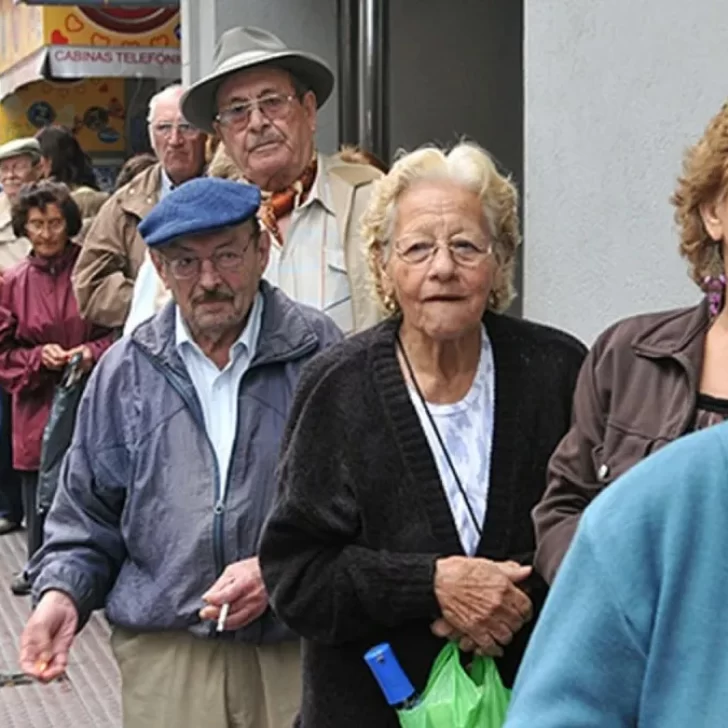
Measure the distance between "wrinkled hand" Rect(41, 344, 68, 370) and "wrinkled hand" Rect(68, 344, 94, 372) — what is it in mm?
45

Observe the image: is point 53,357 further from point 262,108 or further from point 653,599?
point 653,599

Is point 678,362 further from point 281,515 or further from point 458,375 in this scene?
point 281,515

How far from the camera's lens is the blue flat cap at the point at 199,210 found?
3.47 m

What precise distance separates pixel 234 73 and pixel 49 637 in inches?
64.8

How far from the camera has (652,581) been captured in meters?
1.53

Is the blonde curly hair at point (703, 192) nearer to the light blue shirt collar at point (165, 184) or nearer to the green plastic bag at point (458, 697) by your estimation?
the green plastic bag at point (458, 697)

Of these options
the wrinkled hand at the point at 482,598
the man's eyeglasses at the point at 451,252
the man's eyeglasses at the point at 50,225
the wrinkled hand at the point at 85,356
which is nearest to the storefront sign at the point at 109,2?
the man's eyeglasses at the point at 50,225

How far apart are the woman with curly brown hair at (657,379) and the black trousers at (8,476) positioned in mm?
6751

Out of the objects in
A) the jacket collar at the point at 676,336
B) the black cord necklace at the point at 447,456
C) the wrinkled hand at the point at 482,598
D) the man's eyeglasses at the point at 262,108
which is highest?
the man's eyeglasses at the point at 262,108

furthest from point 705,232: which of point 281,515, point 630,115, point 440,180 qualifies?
point 630,115

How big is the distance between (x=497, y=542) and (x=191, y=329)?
0.96 metres

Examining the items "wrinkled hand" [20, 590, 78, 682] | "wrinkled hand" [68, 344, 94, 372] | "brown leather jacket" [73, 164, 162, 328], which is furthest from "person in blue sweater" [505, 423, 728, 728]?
"wrinkled hand" [68, 344, 94, 372]

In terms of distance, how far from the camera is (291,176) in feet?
14.2

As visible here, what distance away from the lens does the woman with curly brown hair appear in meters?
2.50
